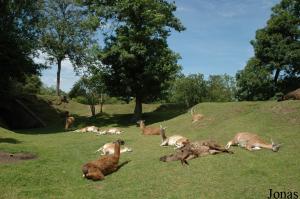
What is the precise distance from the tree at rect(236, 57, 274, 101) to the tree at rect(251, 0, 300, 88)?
575mm

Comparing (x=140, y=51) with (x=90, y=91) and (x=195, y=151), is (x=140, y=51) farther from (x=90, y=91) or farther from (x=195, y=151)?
(x=195, y=151)

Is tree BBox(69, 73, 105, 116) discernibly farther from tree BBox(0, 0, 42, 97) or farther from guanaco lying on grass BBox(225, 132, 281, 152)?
guanaco lying on grass BBox(225, 132, 281, 152)

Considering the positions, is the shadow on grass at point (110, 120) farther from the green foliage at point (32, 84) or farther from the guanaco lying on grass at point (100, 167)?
the green foliage at point (32, 84)

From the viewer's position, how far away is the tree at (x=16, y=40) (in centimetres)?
3300

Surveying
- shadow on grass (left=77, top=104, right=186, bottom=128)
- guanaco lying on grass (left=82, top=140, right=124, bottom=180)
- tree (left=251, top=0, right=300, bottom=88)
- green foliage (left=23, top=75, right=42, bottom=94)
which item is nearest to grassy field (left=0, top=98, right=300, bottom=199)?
guanaco lying on grass (left=82, top=140, right=124, bottom=180)

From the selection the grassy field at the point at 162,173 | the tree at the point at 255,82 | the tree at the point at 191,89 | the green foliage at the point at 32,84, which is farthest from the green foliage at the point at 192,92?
the grassy field at the point at 162,173

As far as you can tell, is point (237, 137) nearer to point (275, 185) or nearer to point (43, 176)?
point (275, 185)

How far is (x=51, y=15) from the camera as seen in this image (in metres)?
52.1

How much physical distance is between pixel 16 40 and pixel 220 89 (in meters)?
58.8

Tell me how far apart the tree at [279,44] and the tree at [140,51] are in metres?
8.81

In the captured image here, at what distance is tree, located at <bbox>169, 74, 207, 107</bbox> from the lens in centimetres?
7700

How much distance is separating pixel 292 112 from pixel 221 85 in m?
70.8

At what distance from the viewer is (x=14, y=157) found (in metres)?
16.2

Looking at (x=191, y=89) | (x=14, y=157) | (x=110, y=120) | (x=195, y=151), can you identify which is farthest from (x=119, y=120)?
(x=191, y=89)
